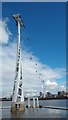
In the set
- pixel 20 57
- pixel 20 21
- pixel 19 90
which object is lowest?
pixel 19 90

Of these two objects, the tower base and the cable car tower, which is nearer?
the tower base

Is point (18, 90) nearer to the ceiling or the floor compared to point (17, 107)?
nearer to the ceiling

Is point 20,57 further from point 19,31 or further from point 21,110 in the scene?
point 21,110

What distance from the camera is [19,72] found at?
54.0m

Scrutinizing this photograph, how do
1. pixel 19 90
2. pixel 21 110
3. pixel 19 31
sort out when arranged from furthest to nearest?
pixel 19 31
pixel 19 90
pixel 21 110

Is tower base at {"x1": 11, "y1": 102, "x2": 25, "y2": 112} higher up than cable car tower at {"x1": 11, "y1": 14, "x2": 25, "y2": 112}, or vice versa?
cable car tower at {"x1": 11, "y1": 14, "x2": 25, "y2": 112}

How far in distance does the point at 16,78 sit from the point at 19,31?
478 inches

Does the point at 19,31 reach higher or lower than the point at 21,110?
higher

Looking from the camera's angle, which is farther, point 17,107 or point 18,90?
point 18,90

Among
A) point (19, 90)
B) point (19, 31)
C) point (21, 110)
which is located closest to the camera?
point (21, 110)

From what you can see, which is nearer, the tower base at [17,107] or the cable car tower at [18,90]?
the tower base at [17,107]

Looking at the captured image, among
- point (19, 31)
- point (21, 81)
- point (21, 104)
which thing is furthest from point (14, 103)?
point (19, 31)

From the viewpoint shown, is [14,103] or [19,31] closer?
[14,103]

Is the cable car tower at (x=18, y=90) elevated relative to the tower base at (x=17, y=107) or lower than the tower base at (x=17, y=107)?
elevated
